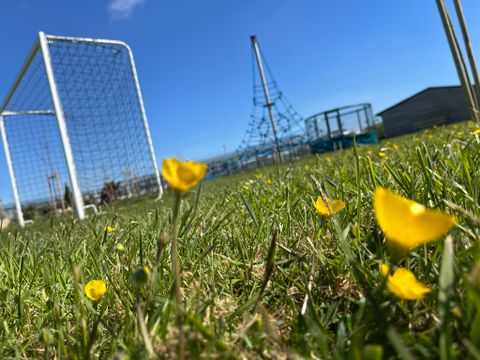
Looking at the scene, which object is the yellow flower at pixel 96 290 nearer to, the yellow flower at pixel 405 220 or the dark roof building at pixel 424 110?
the yellow flower at pixel 405 220

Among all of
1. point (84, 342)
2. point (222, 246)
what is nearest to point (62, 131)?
point (222, 246)

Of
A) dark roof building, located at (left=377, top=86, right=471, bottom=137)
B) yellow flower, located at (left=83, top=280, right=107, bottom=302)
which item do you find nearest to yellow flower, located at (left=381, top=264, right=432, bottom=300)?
yellow flower, located at (left=83, top=280, right=107, bottom=302)

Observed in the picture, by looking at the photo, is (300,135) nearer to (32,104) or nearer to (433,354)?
(32,104)

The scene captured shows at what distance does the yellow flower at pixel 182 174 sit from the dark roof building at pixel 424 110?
2929 centimetres

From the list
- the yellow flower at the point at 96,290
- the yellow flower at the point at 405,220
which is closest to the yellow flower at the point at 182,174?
the yellow flower at the point at 405,220

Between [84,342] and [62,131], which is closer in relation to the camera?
[84,342]

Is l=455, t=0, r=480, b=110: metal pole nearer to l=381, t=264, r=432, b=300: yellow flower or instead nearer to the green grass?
the green grass

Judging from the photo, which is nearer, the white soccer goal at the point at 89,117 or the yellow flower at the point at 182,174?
the yellow flower at the point at 182,174

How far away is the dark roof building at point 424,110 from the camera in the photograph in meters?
28.3

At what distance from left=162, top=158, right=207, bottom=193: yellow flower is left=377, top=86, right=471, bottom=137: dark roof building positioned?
29.3 metres

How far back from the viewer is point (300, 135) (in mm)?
22359

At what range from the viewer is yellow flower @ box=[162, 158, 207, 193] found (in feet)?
1.69

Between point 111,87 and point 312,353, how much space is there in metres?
9.63

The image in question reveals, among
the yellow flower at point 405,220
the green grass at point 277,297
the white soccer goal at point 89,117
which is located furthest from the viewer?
the white soccer goal at point 89,117
